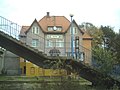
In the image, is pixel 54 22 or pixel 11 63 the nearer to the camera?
pixel 11 63

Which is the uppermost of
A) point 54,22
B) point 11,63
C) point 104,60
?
point 54,22

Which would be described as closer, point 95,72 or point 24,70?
point 95,72

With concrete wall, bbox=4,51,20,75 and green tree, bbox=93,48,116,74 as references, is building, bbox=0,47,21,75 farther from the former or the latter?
green tree, bbox=93,48,116,74

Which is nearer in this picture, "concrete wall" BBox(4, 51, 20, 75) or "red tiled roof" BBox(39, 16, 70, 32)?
"concrete wall" BBox(4, 51, 20, 75)

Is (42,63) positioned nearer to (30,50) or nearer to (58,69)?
(30,50)

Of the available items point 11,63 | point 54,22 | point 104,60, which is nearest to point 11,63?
point 11,63

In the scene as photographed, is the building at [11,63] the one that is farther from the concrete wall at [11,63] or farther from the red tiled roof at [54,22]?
the red tiled roof at [54,22]

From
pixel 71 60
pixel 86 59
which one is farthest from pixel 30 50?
pixel 86 59

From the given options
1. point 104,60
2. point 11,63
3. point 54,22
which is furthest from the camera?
point 54,22

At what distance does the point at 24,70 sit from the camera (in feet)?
223

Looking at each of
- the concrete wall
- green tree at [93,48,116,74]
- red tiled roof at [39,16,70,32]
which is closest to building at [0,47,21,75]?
the concrete wall

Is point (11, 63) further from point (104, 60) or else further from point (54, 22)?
point (104, 60)

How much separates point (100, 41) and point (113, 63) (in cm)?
6214

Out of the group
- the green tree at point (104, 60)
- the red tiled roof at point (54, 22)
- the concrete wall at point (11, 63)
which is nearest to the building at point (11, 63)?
the concrete wall at point (11, 63)
